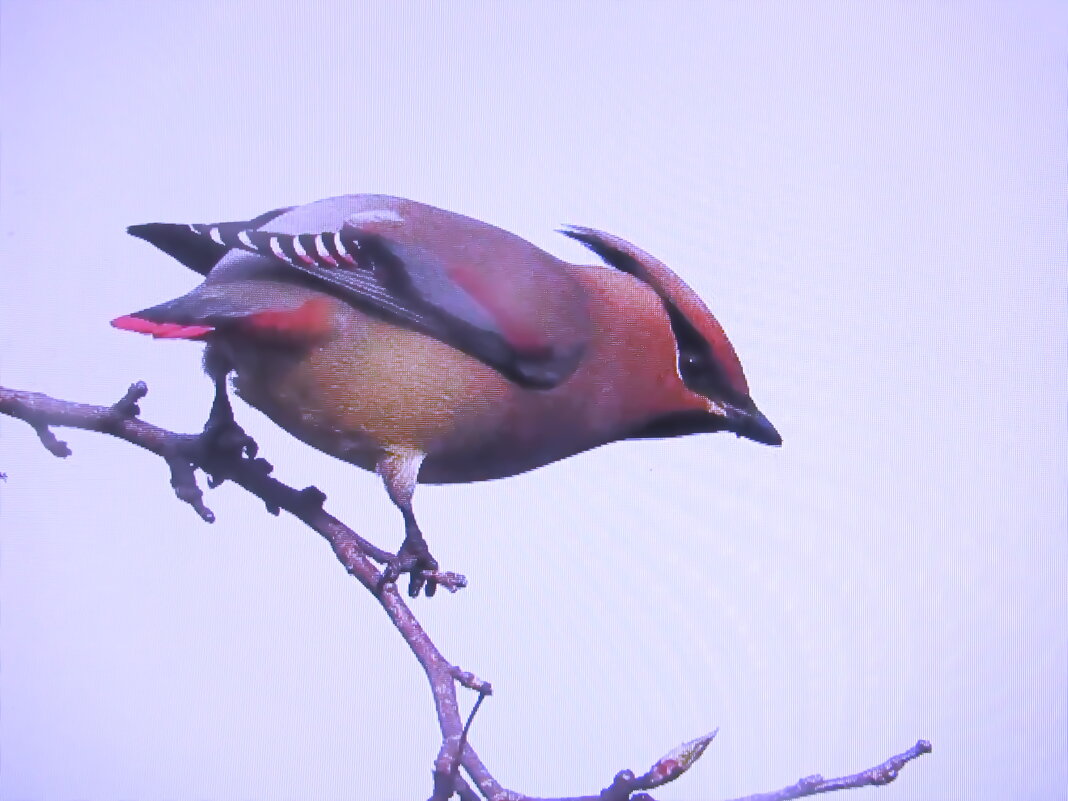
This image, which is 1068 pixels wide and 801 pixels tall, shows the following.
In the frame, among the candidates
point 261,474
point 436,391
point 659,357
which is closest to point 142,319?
point 261,474

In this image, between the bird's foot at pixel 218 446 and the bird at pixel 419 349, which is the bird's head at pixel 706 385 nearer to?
the bird at pixel 419 349

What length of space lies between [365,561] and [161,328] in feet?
1.33

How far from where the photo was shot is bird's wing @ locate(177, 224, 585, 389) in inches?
59.5

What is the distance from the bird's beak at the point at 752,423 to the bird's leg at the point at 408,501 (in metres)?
0.47

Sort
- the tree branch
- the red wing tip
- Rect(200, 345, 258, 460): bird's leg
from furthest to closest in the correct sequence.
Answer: Rect(200, 345, 258, 460): bird's leg
the red wing tip
the tree branch

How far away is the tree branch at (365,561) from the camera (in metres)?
0.96

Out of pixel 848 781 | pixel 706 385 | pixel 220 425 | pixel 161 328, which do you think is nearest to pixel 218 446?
pixel 220 425

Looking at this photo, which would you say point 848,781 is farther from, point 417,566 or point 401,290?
point 401,290

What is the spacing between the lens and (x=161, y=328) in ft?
4.77

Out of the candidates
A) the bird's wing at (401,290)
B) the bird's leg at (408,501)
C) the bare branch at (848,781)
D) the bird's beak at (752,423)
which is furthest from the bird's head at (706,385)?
the bare branch at (848,781)

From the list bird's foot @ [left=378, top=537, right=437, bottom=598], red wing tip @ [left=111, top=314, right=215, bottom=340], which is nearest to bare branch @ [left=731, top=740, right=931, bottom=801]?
bird's foot @ [left=378, top=537, right=437, bottom=598]

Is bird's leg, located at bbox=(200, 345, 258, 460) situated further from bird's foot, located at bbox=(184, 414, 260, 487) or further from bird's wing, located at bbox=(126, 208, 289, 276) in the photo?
bird's wing, located at bbox=(126, 208, 289, 276)

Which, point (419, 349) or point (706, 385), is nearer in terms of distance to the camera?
point (419, 349)

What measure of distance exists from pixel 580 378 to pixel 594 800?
74 centimetres
